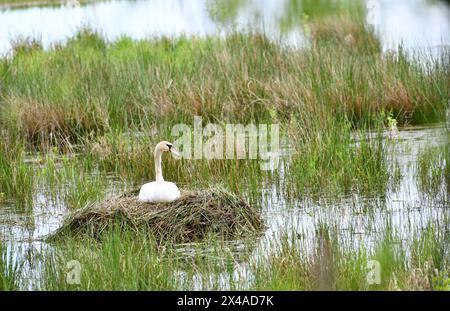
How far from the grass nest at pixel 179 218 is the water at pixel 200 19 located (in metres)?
7.58

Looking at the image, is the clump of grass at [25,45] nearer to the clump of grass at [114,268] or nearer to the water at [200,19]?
the water at [200,19]

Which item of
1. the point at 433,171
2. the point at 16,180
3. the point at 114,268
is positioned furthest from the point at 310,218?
the point at 16,180

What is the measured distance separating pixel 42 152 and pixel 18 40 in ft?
21.2

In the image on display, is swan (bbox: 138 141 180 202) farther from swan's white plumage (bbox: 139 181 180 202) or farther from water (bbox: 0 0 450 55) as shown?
water (bbox: 0 0 450 55)

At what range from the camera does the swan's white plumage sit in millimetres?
8281

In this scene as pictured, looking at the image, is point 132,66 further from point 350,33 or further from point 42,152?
point 350,33

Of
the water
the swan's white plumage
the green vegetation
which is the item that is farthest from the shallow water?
the water

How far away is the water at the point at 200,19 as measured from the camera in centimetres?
1805

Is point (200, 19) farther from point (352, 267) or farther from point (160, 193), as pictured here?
point (352, 267)

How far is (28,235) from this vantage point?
850 centimetres

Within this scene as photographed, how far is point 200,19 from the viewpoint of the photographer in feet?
73.4

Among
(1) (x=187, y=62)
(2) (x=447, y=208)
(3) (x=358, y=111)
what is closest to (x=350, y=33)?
(1) (x=187, y=62)

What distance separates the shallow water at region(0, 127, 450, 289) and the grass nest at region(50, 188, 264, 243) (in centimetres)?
18
